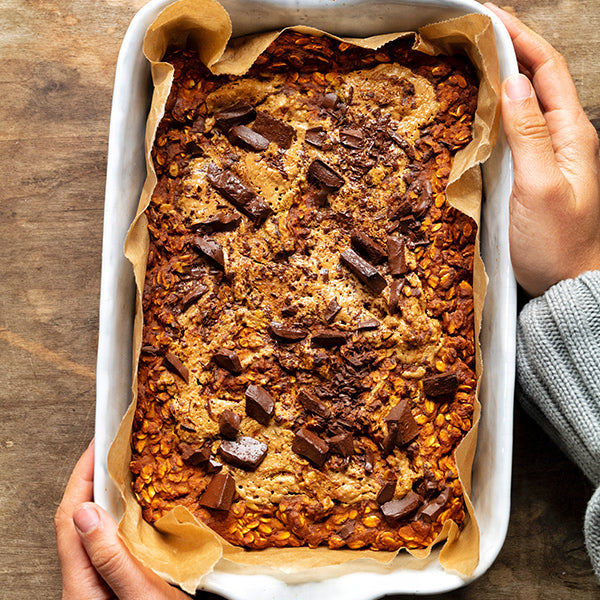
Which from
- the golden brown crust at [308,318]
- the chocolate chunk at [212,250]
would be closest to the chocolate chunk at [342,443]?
the golden brown crust at [308,318]

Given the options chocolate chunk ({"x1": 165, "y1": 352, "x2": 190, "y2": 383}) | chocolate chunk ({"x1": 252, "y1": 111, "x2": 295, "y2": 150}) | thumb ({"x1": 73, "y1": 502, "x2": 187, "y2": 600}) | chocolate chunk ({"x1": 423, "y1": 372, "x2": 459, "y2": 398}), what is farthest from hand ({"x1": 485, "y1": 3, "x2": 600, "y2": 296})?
thumb ({"x1": 73, "y1": 502, "x2": 187, "y2": 600})

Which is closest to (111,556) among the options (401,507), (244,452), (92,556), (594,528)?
(92,556)

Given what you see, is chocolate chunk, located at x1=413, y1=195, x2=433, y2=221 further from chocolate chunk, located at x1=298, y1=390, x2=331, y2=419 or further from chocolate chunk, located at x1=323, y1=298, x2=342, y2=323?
chocolate chunk, located at x1=298, y1=390, x2=331, y2=419

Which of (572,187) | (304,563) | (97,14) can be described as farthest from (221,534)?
(97,14)

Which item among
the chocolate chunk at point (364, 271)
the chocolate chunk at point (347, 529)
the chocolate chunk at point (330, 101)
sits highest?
the chocolate chunk at point (330, 101)

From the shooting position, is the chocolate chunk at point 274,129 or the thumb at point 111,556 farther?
the chocolate chunk at point 274,129

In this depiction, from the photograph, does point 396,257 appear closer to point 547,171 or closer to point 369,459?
point 547,171

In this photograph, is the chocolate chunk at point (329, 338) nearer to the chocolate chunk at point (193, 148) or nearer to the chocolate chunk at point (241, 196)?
the chocolate chunk at point (241, 196)
